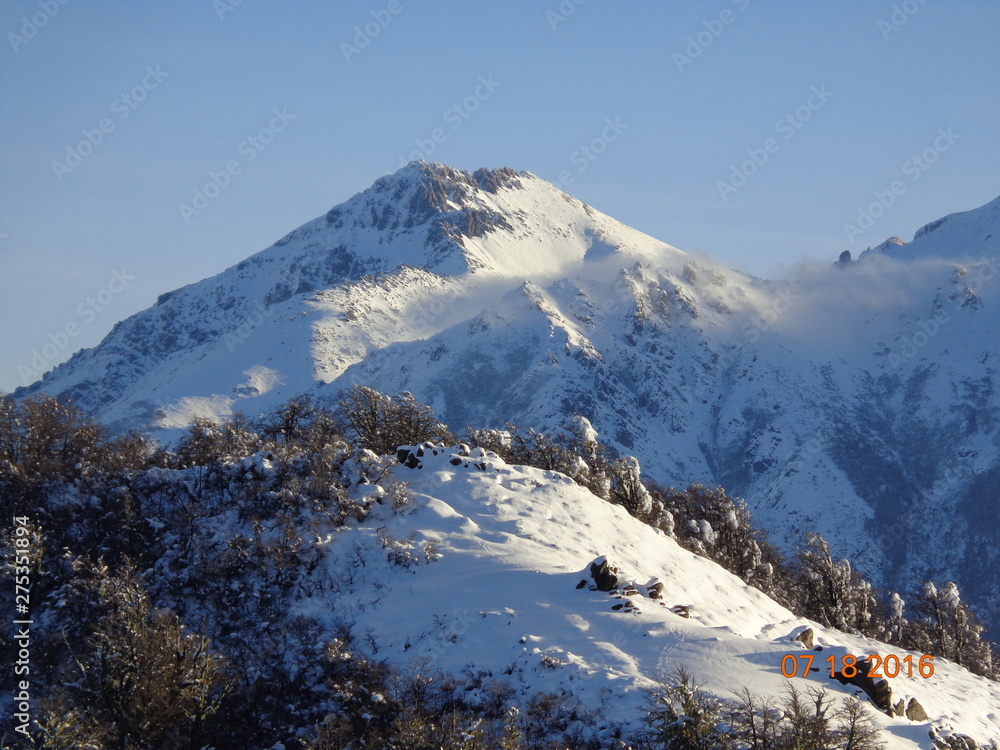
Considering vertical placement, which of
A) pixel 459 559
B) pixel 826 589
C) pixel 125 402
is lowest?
pixel 826 589

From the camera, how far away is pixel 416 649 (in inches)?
1167

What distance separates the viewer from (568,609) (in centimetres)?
3081

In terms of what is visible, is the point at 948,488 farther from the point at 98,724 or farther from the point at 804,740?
the point at 98,724

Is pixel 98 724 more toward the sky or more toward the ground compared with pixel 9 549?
more toward the ground

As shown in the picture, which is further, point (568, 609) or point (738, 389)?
point (738, 389)

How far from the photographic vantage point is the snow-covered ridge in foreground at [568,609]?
90.0 ft

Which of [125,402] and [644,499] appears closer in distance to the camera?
[644,499]

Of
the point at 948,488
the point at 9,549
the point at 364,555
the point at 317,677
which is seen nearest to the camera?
the point at 317,677

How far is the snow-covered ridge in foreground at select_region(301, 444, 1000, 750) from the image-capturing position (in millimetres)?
27422

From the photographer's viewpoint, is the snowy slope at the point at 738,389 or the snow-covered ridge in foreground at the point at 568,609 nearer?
the snow-covered ridge in foreground at the point at 568,609

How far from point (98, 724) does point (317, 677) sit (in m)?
7.88

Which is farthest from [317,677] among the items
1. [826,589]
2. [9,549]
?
[826,589]

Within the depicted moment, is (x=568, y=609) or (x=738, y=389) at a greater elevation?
(x=738, y=389)

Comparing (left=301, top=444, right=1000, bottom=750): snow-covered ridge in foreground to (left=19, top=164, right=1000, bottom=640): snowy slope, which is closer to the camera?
(left=301, top=444, right=1000, bottom=750): snow-covered ridge in foreground
